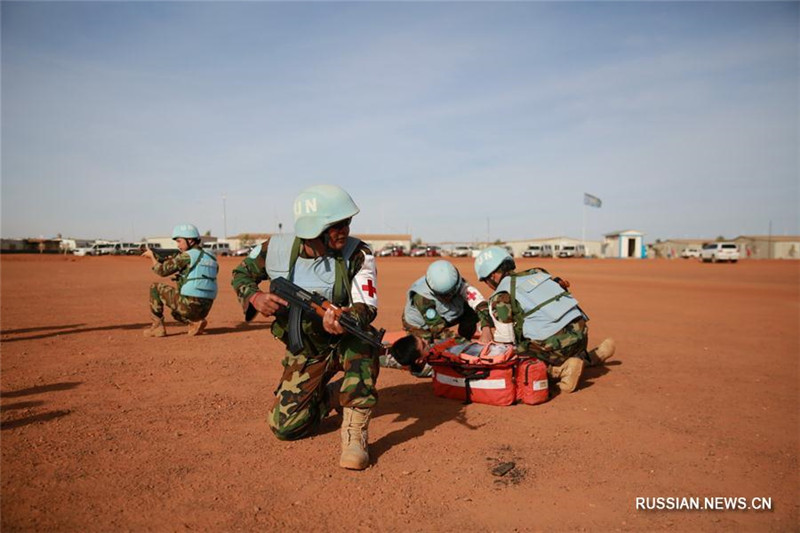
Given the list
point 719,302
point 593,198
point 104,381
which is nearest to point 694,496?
point 104,381

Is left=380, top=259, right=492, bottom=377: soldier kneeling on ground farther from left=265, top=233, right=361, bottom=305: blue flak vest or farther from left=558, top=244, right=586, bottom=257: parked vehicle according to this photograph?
left=558, top=244, right=586, bottom=257: parked vehicle

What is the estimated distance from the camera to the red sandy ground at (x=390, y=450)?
307 centimetres

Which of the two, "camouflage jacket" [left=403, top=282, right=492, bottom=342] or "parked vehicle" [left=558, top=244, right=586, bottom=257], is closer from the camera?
"camouflage jacket" [left=403, top=282, right=492, bottom=342]

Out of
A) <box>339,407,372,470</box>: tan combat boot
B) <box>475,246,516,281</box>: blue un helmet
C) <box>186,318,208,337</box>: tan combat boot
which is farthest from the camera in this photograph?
<box>186,318,208,337</box>: tan combat boot

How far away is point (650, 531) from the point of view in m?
2.95

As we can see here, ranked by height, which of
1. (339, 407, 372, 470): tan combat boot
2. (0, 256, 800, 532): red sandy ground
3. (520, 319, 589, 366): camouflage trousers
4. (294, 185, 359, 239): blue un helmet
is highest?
(294, 185, 359, 239): blue un helmet

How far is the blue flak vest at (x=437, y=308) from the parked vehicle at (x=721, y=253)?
48218 millimetres

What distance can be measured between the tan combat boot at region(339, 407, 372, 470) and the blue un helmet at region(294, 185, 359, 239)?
1.47 m

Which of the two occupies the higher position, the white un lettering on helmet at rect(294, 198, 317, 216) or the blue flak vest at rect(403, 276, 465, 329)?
the white un lettering on helmet at rect(294, 198, 317, 216)

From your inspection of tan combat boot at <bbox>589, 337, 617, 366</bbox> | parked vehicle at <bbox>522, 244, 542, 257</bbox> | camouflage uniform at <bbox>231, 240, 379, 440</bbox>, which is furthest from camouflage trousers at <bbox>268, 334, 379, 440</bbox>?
parked vehicle at <bbox>522, 244, 542, 257</bbox>

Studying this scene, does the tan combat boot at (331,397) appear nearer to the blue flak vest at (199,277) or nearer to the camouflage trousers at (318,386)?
the camouflage trousers at (318,386)

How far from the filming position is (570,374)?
5.78m

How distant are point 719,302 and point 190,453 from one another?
17381 mm

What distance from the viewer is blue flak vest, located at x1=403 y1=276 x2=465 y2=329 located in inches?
274
